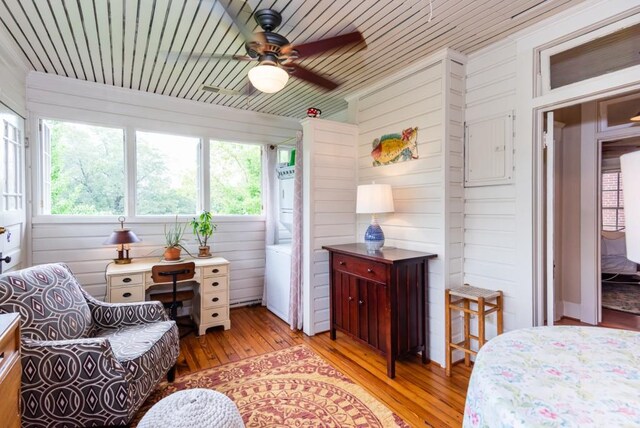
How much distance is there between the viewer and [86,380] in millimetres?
1648

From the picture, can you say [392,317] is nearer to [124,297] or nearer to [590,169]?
[124,297]

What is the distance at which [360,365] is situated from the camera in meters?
2.62

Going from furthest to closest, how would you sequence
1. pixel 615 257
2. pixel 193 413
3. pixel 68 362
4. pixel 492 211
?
pixel 615 257 < pixel 492 211 < pixel 68 362 < pixel 193 413

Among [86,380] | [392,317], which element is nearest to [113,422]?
[86,380]

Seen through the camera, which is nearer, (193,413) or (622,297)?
(193,413)

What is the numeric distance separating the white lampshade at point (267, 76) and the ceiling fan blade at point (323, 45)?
0.50 ft

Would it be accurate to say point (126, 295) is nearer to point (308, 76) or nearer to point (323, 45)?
point (308, 76)

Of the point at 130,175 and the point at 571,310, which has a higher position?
the point at 130,175

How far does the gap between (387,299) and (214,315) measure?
1.93m

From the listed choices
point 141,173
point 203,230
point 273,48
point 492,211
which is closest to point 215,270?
point 203,230

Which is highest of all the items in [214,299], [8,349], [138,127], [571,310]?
[138,127]

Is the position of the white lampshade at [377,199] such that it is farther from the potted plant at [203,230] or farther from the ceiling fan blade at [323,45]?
the potted plant at [203,230]

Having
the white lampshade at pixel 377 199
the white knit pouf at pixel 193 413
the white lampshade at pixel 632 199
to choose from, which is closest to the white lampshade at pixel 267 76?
the white lampshade at pixel 377 199

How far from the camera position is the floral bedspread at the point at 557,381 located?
2.45ft
